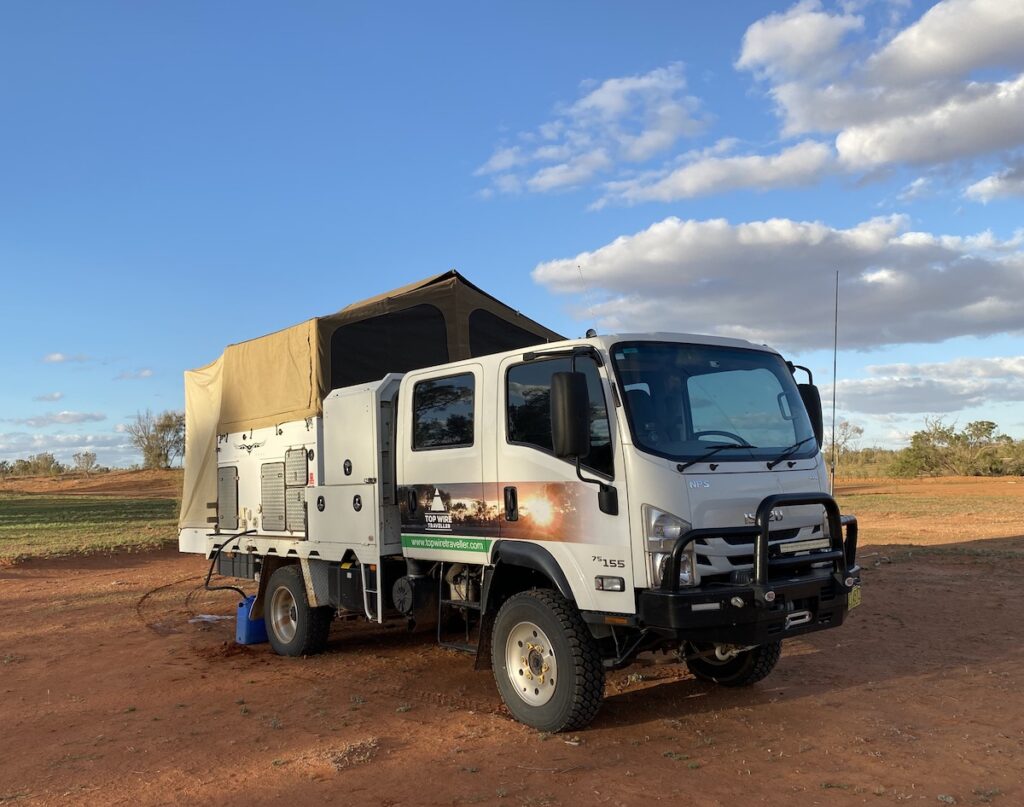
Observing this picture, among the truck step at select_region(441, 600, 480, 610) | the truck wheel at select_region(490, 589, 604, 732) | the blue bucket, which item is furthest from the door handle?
the blue bucket

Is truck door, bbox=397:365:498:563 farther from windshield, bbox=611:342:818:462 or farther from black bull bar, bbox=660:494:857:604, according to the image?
black bull bar, bbox=660:494:857:604

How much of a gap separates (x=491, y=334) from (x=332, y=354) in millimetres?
2003

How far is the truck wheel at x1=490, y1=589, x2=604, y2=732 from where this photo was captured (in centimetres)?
574

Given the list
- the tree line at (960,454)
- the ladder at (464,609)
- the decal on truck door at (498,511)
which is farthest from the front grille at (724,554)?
the tree line at (960,454)

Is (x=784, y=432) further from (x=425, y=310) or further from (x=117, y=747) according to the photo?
(x=117, y=747)

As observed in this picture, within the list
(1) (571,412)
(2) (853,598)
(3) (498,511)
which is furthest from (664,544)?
(2) (853,598)

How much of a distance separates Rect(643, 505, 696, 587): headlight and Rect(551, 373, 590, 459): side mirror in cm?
62

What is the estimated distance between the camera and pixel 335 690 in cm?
749

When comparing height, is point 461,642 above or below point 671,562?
below

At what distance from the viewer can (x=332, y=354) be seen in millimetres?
8461

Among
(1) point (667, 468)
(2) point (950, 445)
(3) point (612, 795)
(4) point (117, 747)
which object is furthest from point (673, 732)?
(2) point (950, 445)

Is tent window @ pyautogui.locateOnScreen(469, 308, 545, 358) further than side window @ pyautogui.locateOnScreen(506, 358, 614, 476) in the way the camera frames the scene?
Yes

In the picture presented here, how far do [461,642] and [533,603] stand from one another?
1.38 metres

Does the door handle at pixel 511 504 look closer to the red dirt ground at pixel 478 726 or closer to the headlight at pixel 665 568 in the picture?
the headlight at pixel 665 568
